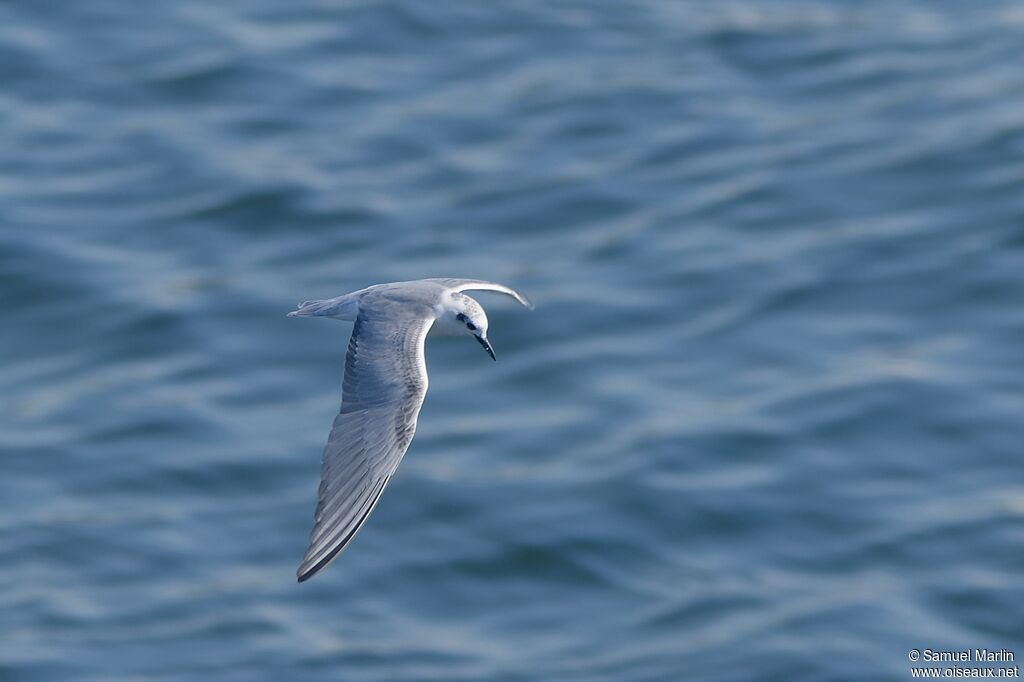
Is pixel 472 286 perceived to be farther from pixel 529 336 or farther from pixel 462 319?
pixel 529 336

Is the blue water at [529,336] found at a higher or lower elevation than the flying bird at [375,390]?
higher

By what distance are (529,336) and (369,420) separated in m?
8.76

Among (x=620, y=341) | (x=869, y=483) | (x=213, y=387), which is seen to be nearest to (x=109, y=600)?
(x=213, y=387)

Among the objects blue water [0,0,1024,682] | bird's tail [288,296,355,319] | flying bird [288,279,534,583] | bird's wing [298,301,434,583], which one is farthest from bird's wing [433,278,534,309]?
blue water [0,0,1024,682]

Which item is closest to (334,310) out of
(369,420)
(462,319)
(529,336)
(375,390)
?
(462,319)

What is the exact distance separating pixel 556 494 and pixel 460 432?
1.09 m

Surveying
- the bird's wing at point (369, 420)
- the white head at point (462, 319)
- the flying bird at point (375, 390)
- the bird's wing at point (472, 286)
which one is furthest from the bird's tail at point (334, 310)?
the bird's wing at point (472, 286)

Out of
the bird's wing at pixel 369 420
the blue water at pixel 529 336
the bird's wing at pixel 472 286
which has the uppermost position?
the blue water at pixel 529 336

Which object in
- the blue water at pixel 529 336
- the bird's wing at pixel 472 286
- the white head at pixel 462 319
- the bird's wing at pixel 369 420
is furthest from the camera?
the blue water at pixel 529 336

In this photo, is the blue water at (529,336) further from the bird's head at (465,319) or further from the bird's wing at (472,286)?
the bird's head at (465,319)

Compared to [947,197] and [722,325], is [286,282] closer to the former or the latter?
[722,325]

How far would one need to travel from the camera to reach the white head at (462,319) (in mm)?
9383

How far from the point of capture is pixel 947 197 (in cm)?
1880

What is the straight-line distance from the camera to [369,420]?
860cm
